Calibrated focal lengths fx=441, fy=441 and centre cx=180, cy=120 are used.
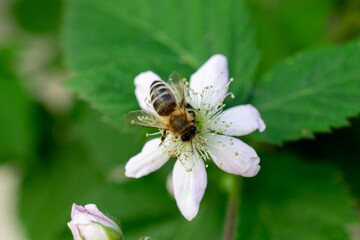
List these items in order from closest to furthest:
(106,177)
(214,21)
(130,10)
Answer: (214,21), (130,10), (106,177)

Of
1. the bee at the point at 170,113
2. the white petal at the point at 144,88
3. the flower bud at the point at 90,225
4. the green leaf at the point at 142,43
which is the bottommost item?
the flower bud at the point at 90,225

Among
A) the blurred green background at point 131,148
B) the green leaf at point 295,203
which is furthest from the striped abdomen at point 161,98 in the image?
the green leaf at point 295,203

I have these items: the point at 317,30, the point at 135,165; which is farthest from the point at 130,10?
the point at 317,30

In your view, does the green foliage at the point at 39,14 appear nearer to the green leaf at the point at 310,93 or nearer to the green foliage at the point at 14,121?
the green foliage at the point at 14,121

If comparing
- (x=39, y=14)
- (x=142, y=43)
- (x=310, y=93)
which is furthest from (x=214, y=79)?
(x=39, y=14)

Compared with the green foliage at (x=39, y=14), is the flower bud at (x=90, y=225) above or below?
below

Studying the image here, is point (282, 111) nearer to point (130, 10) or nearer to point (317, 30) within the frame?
point (130, 10)
